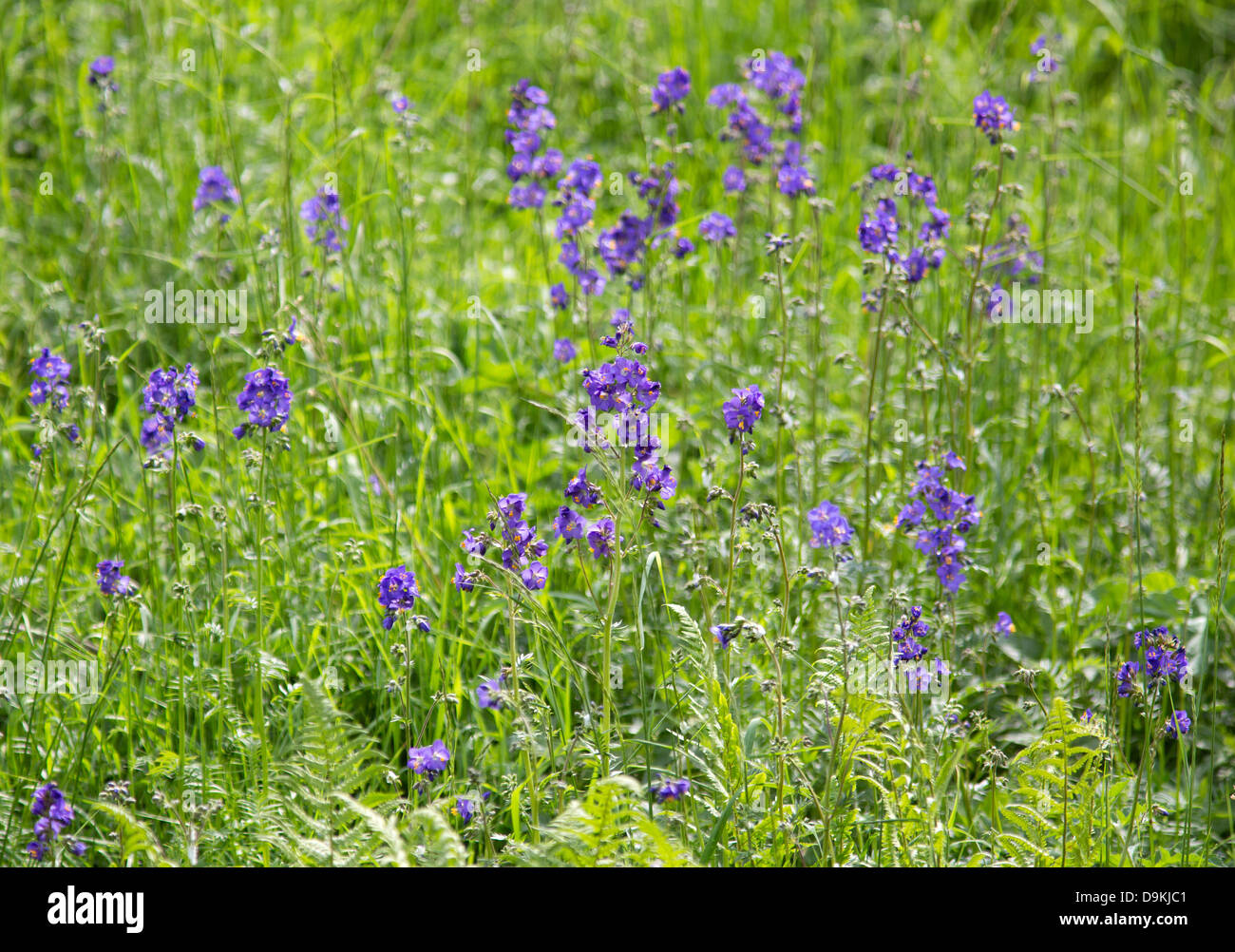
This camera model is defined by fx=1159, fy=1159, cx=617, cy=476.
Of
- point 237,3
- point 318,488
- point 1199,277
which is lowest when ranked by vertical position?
point 318,488

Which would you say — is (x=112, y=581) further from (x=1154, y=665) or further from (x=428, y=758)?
(x=1154, y=665)

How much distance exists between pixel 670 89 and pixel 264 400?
1.82m

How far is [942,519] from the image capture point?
279 cm

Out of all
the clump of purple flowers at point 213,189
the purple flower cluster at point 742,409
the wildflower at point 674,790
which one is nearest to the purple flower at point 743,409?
the purple flower cluster at point 742,409

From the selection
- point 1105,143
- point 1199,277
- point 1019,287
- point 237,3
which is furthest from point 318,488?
point 1105,143

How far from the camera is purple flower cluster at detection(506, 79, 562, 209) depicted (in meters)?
3.66

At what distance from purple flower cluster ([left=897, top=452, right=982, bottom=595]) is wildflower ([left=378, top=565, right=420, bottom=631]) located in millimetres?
1171

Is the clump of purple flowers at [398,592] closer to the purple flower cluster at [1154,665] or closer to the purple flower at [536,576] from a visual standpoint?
the purple flower at [536,576]

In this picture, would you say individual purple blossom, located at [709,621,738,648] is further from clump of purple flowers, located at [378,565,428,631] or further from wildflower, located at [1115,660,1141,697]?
wildflower, located at [1115,660,1141,697]

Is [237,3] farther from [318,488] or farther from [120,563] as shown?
[120,563]
